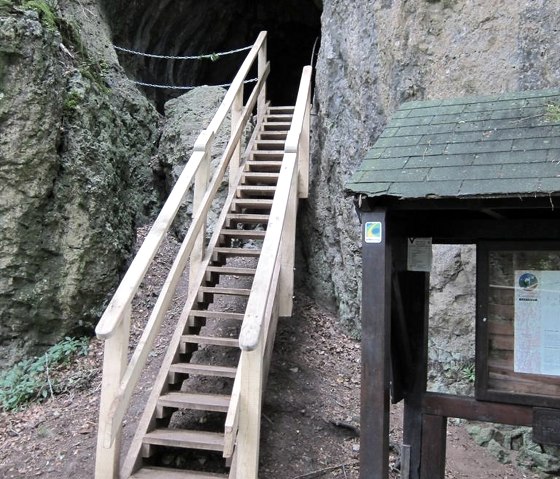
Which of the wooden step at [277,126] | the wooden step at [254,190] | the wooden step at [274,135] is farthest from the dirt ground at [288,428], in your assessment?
the wooden step at [277,126]

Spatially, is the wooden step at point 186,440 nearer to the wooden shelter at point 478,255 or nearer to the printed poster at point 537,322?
the wooden shelter at point 478,255

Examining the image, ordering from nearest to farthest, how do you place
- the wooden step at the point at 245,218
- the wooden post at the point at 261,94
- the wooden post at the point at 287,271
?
the wooden post at the point at 287,271
the wooden step at the point at 245,218
the wooden post at the point at 261,94

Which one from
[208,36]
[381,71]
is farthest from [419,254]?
[208,36]

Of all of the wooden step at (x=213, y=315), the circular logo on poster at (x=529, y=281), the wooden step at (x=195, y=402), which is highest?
the circular logo on poster at (x=529, y=281)

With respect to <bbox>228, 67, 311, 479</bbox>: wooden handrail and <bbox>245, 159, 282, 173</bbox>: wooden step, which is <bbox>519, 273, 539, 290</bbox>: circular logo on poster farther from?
<bbox>245, 159, 282, 173</bbox>: wooden step

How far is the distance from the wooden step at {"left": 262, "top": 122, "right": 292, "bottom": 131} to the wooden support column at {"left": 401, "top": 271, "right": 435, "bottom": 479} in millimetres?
4959

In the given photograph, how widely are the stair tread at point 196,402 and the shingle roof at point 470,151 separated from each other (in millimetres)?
2039

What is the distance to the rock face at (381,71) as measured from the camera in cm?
538

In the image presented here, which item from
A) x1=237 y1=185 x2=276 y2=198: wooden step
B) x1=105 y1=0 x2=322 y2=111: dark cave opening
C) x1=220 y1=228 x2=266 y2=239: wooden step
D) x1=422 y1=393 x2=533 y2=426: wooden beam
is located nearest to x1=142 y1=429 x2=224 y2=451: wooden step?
x1=422 y1=393 x2=533 y2=426: wooden beam

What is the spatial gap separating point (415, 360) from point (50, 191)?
16.0 feet

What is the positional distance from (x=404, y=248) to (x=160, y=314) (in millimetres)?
1903

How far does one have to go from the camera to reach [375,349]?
2.88 meters

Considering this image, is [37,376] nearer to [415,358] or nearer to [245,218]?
[245,218]

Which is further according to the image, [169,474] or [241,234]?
[241,234]
